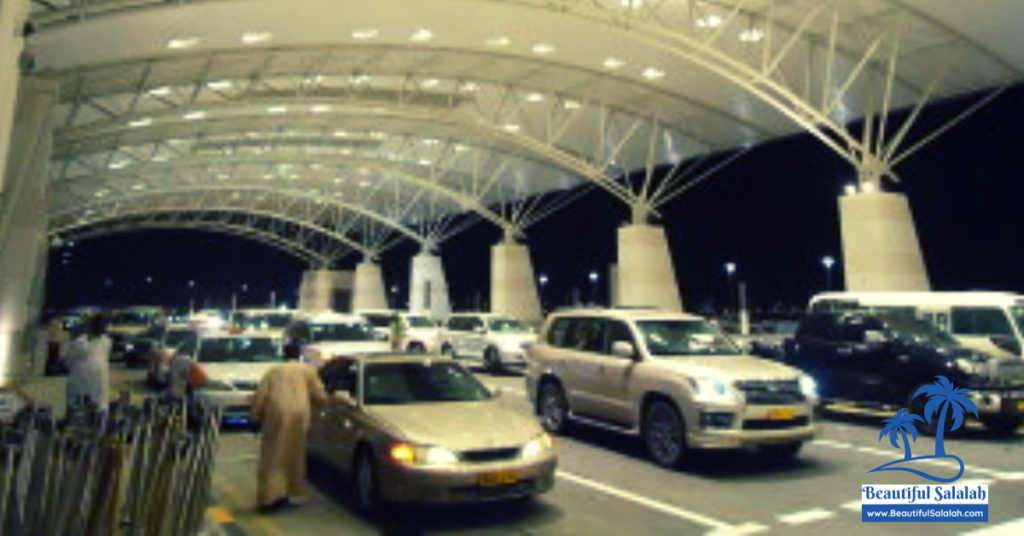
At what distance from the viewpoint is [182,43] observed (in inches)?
818

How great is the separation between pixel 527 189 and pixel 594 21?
21902 mm

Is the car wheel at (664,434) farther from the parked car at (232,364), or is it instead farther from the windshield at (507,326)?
the windshield at (507,326)

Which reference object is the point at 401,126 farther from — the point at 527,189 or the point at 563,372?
the point at 563,372

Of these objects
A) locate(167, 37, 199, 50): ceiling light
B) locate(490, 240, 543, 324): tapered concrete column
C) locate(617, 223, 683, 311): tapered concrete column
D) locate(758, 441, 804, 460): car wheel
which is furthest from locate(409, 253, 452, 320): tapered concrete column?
locate(758, 441, 804, 460): car wheel

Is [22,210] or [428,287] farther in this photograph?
[428,287]

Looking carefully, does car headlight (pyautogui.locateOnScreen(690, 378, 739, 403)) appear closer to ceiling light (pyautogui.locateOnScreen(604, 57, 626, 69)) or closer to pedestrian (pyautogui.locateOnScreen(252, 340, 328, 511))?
pedestrian (pyautogui.locateOnScreen(252, 340, 328, 511))

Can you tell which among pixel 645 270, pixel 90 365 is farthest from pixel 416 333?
pixel 90 365

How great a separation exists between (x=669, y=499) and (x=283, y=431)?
4149 millimetres

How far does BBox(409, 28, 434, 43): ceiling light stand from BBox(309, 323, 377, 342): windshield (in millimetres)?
10692

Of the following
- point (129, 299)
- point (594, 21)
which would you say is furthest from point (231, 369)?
point (129, 299)

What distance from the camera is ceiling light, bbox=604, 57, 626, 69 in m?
25.0

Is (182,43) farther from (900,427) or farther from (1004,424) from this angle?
(1004,424)

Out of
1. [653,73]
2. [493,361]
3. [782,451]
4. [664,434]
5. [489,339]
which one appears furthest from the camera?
[653,73]

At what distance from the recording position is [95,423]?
4.88m
